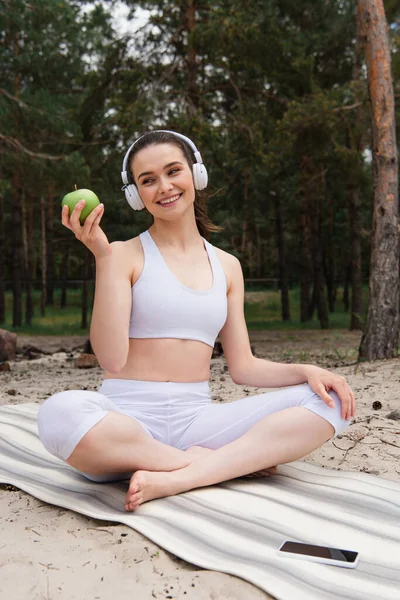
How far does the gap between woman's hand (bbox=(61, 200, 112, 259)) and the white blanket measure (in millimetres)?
1085

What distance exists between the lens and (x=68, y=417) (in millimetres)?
2656

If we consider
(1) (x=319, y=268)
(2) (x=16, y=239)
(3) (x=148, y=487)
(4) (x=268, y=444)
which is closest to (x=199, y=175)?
(4) (x=268, y=444)

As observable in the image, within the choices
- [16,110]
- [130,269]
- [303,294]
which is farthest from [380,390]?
[303,294]

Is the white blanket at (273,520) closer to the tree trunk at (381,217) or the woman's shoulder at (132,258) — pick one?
the woman's shoulder at (132,258)

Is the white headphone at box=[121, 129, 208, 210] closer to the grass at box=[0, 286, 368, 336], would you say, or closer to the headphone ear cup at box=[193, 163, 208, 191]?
the headphone ear cup at box=[193, 163, 208, 191]

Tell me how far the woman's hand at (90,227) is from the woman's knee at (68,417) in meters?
0.60

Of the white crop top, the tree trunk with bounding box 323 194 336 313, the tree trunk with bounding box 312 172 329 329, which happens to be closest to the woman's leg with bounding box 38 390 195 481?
the white crop top

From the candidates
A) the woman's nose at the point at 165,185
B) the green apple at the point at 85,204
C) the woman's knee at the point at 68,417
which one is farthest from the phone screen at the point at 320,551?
the woman's nose at the point at 165,185

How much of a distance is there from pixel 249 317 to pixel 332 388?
21.2 metres

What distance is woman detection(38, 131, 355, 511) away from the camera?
8.88 feet

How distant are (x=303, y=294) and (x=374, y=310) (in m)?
13.6

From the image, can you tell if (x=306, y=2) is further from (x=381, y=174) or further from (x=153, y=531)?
(x=153, y=531)

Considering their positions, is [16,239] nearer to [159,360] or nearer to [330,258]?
[330,258]

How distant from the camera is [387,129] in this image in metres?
7.40
